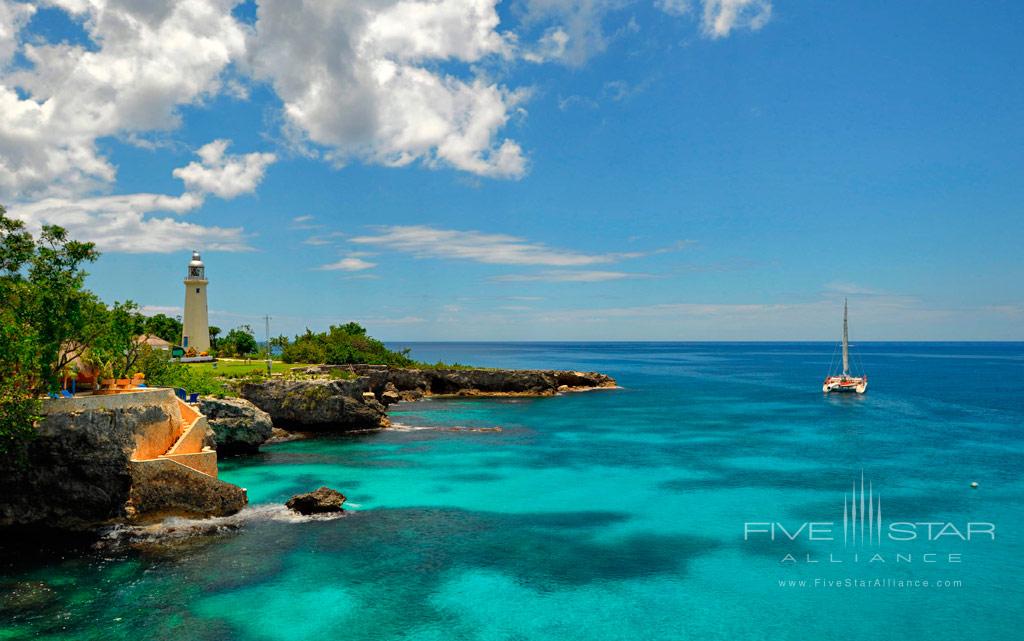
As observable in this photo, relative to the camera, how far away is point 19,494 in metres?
25.4

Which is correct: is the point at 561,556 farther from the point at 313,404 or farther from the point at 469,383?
the point at 469,383

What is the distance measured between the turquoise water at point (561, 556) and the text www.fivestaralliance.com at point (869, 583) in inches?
6.2

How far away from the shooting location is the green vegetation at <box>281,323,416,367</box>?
7644cm

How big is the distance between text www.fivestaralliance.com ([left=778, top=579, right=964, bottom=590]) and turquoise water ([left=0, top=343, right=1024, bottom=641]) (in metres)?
A: 0.16

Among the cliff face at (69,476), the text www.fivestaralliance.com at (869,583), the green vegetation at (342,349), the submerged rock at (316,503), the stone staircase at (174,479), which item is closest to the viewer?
the text www.fivestaralliance.com at (869,583)

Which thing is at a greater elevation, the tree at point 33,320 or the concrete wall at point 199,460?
the tree at point 33,320

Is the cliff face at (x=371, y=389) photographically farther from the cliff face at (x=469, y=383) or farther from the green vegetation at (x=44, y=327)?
the green vegetation at (x=44, y=327)

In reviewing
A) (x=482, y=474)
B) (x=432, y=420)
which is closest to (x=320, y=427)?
(x=432, y=420)

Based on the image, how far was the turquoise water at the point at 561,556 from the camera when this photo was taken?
19.1 metres

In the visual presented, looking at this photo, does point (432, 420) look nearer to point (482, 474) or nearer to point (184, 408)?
point (482, 474)

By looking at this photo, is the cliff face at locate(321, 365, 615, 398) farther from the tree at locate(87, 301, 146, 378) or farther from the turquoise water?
the tree at locate(87, 301, 146, 378)

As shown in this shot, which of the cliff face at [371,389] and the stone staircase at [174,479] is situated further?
the cliff face at [371,389]

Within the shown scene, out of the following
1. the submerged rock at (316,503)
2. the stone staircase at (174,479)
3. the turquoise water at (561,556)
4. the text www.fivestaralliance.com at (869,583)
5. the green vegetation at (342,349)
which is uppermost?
the green vegetation at (342,349)

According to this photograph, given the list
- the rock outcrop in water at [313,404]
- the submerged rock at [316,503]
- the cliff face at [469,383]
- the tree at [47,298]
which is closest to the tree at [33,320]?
the tree at [47,298]
